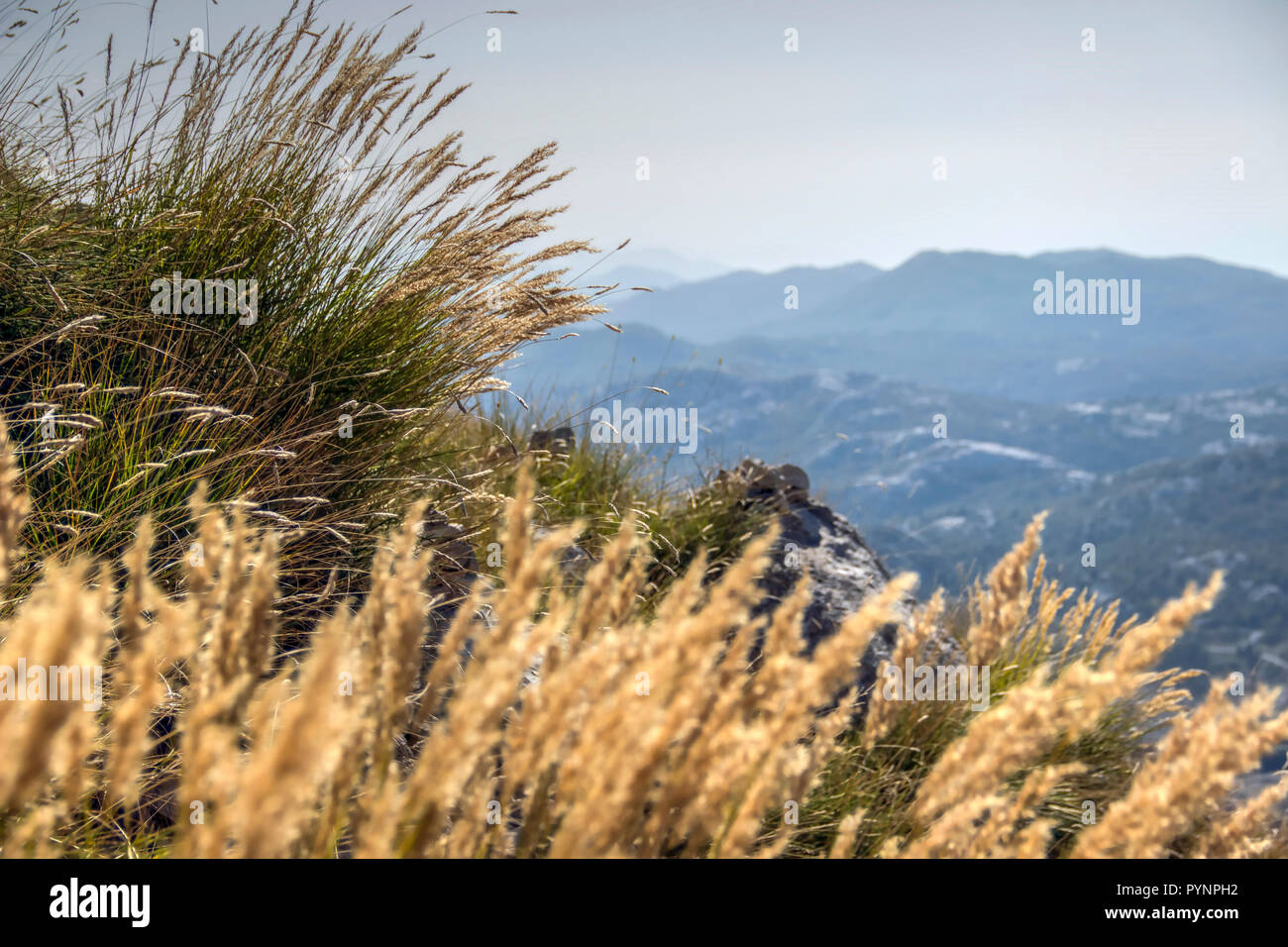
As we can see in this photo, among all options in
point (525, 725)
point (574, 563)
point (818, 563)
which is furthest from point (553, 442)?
point (525, 725)

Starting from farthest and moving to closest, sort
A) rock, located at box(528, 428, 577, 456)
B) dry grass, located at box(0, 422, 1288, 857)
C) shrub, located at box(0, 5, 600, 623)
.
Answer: rock, located at box(528, 428, 577, 456) → shrub, located at box(0, 5, 600, 623) → dry grass, located at box(0, 422, 1288, 857)

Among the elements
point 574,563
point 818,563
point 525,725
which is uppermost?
point 525,725

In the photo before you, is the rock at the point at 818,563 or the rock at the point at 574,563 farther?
the rock at the point at 818,563

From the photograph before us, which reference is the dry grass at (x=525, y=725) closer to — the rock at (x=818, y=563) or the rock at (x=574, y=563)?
the rock at (x=574, y=563)

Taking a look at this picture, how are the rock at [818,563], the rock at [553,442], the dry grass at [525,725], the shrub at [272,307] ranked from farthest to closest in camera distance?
the rock at [553,442] → the rock at [818,563] → the shrub at [272,307] → the dry grass at [525,725]

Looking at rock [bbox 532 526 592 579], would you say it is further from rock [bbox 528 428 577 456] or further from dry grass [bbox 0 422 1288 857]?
dry grass [bbox 0 422 1288 857]

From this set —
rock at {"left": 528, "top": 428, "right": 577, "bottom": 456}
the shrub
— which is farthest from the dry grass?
rock at {"left": 528, "top": 428, "right": 577, "bottom": 456}

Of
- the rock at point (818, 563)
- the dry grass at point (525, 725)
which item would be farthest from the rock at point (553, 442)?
the dry grass at point (525, 725)

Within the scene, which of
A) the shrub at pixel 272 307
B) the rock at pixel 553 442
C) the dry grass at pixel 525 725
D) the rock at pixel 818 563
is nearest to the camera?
the dry grass at pixel 525 725

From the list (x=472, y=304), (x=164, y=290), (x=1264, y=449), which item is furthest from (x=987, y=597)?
(x=1264, y=449)

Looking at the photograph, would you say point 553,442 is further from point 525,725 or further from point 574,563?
point 525,725

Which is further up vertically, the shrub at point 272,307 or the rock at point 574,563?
the shrub at point 272,307

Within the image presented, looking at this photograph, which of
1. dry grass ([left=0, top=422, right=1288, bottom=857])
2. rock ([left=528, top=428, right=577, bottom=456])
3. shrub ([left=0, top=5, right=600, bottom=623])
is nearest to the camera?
dry grass ([left=0, top=422, right=1288, bottom=857])
